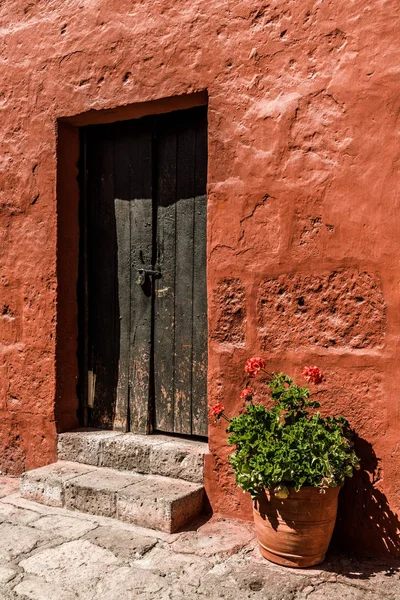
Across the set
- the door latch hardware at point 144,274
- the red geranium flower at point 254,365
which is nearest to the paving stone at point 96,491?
the red geranium flower at point 254,365

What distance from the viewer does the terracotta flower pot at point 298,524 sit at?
257 cm

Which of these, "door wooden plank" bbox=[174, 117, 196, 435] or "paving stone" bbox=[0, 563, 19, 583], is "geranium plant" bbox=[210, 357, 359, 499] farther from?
"paving stone" bbox=[0, 563, 19, 583]

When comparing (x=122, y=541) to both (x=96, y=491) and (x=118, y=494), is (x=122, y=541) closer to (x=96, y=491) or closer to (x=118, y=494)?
(x=118, y=494)

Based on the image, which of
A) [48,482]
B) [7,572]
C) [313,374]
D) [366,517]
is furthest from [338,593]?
[48,482]

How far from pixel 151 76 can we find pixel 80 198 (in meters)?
0.91

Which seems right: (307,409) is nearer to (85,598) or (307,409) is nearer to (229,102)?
(85,598)

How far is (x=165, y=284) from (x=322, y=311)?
3.48ft

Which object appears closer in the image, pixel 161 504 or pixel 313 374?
pixel 313 374

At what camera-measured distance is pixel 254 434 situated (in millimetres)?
2715

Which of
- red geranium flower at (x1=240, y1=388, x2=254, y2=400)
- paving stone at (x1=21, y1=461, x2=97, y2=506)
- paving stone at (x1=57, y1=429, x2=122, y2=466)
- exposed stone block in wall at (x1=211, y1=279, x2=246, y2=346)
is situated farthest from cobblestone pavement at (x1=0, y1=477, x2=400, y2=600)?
exposed stone block in wall at (x1=211, y1=279, x2=246, y2=346)

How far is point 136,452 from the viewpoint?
3516 millimetres

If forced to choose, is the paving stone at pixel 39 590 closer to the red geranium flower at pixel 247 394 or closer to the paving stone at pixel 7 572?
the paving stone at pixel 7 572

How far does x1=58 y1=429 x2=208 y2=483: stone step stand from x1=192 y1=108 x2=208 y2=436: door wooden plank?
0.20m

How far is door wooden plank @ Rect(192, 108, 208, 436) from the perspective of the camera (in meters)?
3.54
